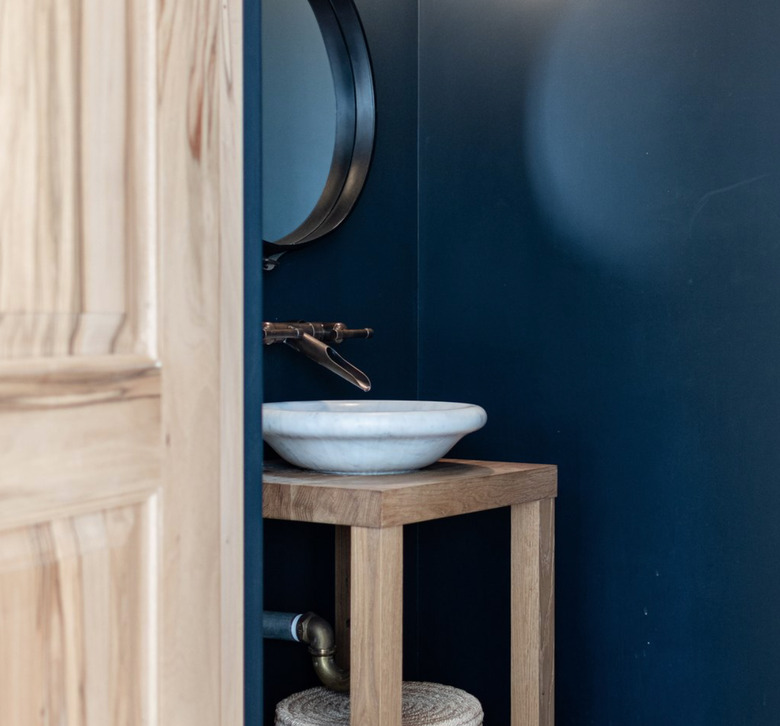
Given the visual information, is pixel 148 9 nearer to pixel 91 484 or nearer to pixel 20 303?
pixel 20 303

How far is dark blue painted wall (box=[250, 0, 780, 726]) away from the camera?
1841mm

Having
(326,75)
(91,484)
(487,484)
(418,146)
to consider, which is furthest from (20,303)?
(418,146)

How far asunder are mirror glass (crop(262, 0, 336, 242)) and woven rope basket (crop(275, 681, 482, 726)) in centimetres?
80

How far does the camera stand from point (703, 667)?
188 cm

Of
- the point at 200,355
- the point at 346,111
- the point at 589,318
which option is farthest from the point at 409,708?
the point at 346,111

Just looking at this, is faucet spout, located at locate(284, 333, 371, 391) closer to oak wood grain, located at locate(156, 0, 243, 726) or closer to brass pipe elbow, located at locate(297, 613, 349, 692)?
brass pipe elbow, located at locate(297, 613, 349, 692)

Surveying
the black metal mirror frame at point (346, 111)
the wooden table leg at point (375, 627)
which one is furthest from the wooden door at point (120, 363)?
the black metal mirror frame at point (346, 111)

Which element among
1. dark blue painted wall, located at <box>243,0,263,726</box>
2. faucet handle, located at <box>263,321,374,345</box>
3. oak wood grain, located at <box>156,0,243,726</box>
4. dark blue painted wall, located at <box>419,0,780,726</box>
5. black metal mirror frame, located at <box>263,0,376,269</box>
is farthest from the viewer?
black metal mirror frame, located at <box>263,0,376,269</box>

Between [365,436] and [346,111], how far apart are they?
837 millimetres

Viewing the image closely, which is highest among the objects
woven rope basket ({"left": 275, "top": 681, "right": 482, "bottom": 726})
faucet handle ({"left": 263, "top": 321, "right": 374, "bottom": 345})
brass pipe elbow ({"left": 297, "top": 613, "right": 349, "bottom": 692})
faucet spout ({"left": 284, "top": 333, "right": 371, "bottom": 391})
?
faucet handle ({"left": 263, "top": 321, "right": 374, "bottom": 345})

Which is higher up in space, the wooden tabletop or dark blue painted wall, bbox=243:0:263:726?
dark blue painted wall, bbox=243:0:263:726

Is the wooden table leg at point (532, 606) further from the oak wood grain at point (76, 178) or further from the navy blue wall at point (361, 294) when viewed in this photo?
the oak wood grain at point (76, 178)

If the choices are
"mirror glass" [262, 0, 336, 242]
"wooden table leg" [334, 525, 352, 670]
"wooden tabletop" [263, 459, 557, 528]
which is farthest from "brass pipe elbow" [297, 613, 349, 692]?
"mirror glass" [262, 0, 336, 242]

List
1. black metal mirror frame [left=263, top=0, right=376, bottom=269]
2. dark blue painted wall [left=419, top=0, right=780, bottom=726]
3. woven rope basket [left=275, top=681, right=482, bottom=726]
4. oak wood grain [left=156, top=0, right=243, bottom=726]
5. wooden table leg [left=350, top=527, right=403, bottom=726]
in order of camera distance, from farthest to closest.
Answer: black metal mirror frame [left=263, top=0, right=376, bottom=269] < dark blue painted wall [left=419, top=0, right=780, bottom=726] < woven rope basket [left=275, top=681, right=482, bottom=726] < wooden table leg [left=350, top=527, right=403, bottom=726] < oak wood grain [left=156, top=0, right=243, bottom=726]
